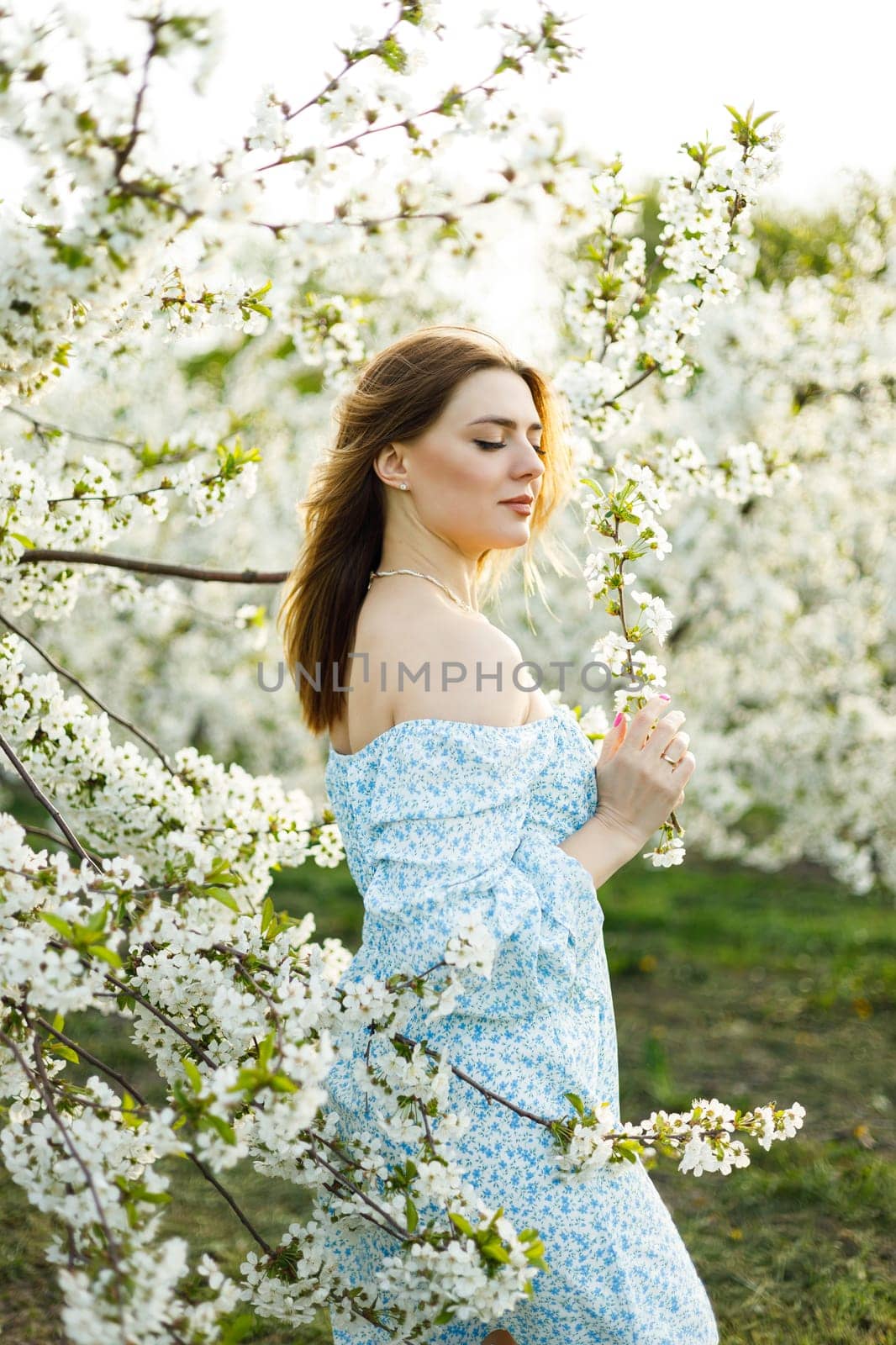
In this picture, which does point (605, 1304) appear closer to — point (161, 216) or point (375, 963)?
point (375, 963)

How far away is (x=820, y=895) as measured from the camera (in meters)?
9.64

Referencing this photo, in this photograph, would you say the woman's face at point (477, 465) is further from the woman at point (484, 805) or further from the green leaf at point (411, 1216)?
the green leaf at point (411, 1216)

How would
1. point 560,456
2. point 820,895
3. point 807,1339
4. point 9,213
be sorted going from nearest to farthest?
point 9,213 < point 560,456 < point 807,1339 < point 820,895

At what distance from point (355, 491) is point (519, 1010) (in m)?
1.12

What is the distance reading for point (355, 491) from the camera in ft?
8.08

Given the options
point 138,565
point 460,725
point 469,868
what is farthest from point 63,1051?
point 138,565

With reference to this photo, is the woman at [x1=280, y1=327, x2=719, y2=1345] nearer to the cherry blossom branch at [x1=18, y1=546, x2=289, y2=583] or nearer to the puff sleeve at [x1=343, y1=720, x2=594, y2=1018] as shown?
the puff sleeve at [x1=343, y1=720, x2=594, y2=1018]

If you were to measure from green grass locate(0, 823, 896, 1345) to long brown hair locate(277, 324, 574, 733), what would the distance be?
189 centimetres

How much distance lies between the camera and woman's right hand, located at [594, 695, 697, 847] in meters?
2.18

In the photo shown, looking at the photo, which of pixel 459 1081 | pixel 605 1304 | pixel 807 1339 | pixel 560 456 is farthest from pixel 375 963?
pixel 807 1339

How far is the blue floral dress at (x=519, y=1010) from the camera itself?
1967 mm

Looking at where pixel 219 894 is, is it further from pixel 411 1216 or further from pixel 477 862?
pixel 411 1216

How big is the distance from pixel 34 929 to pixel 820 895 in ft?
28.8

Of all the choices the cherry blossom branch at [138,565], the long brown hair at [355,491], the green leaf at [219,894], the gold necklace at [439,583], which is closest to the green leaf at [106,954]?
the green leaf at [219,894]
